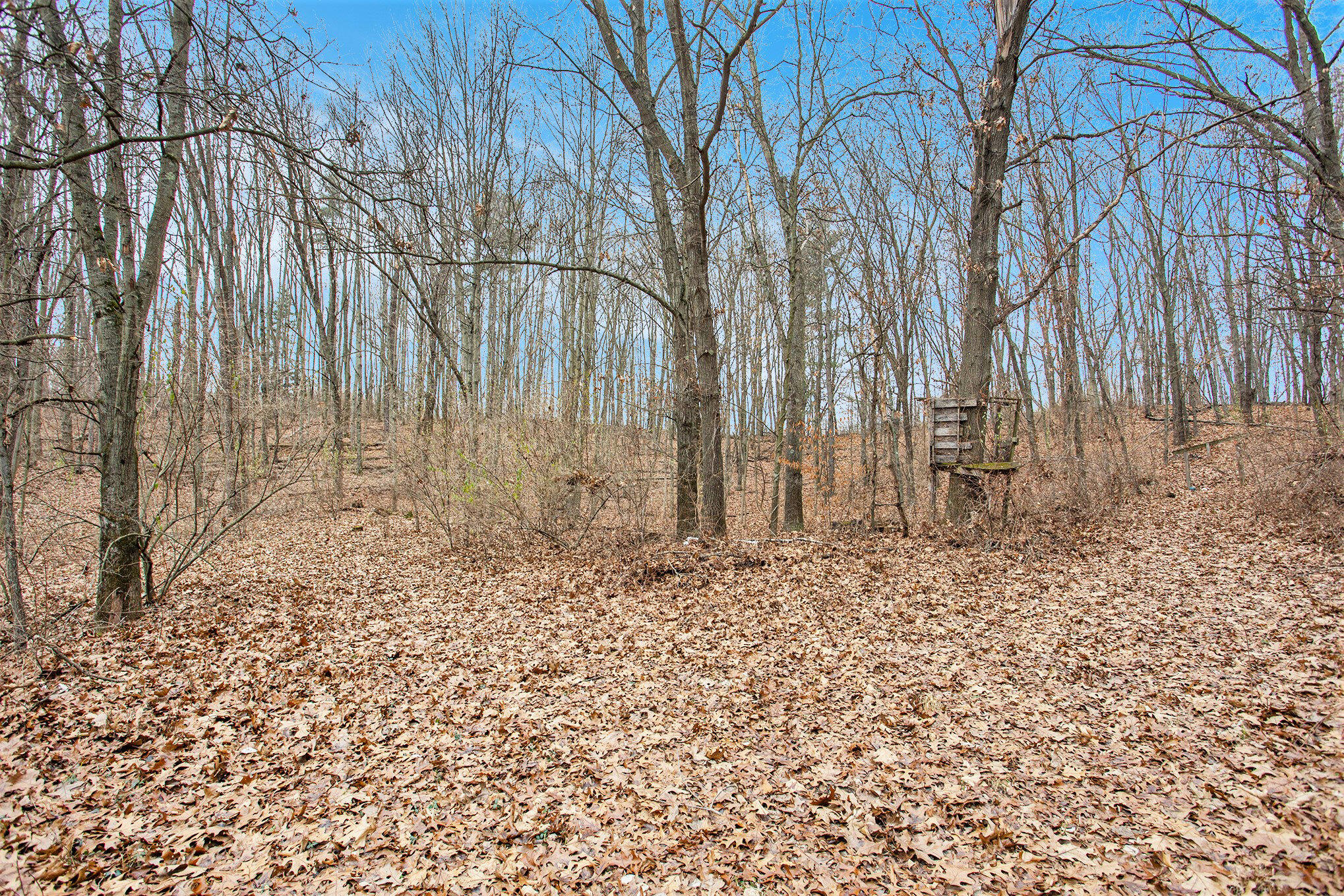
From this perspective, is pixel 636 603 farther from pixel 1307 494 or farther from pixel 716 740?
pixel 1307 494

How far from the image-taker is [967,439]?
7.64m

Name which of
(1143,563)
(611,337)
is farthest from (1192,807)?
(611,337)

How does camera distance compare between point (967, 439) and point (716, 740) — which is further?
point (967, 439)

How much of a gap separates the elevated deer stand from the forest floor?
5.58ft

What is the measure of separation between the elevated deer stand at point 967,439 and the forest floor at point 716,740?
67.0 inches

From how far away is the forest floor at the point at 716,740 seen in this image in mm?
2570

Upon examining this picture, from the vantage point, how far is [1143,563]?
20.4 ft

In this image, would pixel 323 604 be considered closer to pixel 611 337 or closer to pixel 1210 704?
pixel 1210 704

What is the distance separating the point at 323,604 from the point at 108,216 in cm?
431

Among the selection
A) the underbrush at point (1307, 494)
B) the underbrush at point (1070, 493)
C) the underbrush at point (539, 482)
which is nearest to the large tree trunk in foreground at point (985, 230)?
the underbrush at point (1070, 493)

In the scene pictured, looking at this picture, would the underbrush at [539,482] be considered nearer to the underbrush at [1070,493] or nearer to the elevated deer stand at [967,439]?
the elevated deer stand at [967,439]

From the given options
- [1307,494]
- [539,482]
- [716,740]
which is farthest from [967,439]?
[539,482]

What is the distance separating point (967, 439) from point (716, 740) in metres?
5.80

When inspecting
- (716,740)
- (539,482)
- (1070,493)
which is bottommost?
(716,740)
